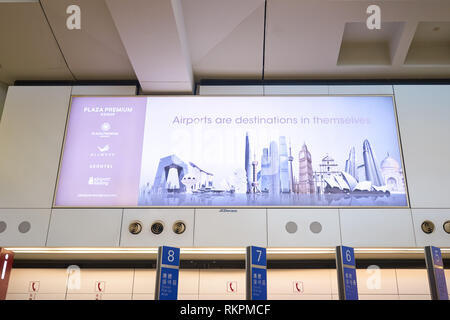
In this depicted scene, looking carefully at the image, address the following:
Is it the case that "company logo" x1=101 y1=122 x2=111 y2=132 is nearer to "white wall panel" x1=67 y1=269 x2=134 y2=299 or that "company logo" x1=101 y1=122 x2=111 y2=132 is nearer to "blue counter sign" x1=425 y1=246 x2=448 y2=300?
"white wall panel" x1=67 y1=269 x2=134 y2=299

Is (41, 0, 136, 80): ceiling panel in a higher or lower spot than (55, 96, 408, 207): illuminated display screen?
higher

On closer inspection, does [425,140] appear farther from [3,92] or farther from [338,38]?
[3,92]

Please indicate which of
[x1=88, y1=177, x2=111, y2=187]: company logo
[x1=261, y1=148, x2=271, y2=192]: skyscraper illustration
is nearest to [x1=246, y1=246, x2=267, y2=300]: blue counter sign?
[x1=261, y1=148, x2=271, y2=192]: skyscraper illustration

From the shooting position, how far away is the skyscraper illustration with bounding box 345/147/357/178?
16.3 ft

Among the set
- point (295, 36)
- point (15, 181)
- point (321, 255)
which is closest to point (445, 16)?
→ point (295, 36)

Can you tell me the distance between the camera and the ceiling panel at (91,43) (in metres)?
4.62

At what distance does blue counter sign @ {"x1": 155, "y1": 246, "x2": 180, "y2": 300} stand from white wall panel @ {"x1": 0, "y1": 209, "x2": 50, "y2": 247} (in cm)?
236

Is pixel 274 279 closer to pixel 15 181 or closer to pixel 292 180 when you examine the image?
pixel 292 180

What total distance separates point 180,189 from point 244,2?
7.72 ft

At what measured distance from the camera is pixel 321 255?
5.01 meters

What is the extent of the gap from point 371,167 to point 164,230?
2691 mm

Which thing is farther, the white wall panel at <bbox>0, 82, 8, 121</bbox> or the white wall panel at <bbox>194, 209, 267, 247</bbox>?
the white wall panel at <bbox>0, 82, 8, 121</bbox>
